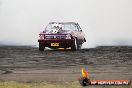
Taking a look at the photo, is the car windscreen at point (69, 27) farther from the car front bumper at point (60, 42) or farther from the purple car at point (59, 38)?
the car front bumper at point (60, 42)

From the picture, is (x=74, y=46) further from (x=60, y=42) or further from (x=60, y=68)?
(x=60, y=68)

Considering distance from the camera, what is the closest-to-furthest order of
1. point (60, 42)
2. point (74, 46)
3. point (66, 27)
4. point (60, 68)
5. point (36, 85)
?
point (36, 85) < point (60, 68) < point (60, 42) < point (74, 46) < point (66, 27)

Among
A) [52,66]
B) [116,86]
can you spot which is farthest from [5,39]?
[116,86]

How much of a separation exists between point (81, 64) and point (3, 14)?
949 inches

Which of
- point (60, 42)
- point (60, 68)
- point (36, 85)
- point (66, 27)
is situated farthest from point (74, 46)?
point (36, 85)

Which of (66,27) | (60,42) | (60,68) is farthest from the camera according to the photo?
(66,27)

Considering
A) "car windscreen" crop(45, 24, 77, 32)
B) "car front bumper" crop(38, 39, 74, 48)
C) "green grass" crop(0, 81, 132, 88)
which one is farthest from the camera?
"car windscreen" crop(45, 24, 77, 32)

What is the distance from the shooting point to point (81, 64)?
56.8ft

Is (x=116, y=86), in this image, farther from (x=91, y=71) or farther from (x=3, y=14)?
(x=3, y=14)

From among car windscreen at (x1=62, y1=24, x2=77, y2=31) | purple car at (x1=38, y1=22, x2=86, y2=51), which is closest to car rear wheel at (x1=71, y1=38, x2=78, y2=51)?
purple car at (x1=38, y1=22, x2=86, y2=51)

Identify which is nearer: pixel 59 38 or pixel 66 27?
pixel 59 38

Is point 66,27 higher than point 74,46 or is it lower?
higher

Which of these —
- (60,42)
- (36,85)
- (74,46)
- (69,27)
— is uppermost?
(69,27)

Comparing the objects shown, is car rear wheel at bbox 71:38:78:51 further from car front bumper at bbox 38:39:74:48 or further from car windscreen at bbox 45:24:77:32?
car windscreen at bbox 45:24:77:32
